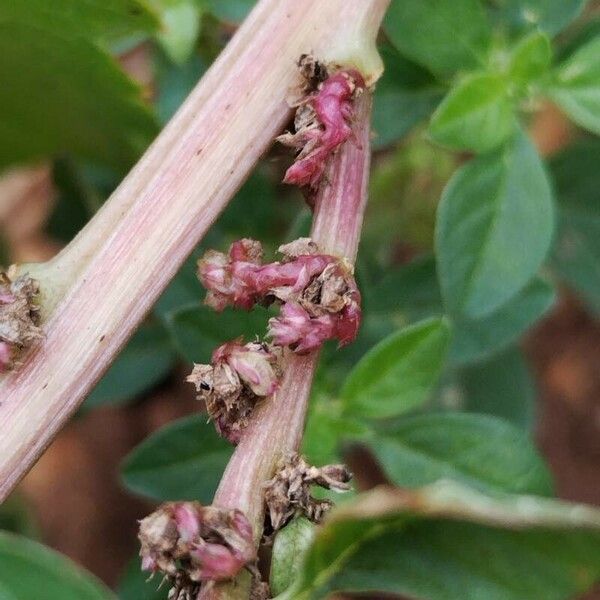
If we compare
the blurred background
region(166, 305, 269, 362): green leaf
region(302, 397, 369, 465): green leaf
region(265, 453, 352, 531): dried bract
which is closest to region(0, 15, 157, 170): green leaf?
the blurred background

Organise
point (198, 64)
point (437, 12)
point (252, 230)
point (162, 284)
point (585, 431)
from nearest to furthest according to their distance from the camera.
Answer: point (162, 284) → point (437, 12) → point (198, 64) → point (252, 230) → point (585, 431)

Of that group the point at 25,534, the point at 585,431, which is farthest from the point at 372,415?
the point at 585,431

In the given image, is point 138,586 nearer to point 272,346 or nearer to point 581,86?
point 272,346

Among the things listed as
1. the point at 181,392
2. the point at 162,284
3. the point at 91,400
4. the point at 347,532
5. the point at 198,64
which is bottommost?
the point at 347,532

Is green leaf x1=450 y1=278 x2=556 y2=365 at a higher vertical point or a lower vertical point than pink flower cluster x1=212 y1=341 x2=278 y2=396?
higher

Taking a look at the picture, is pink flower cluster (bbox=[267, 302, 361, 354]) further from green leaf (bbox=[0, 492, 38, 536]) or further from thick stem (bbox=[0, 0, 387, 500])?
green leaf (bbox=[0, 492, 38, 536])

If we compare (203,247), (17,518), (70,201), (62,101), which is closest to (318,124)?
(62,101)

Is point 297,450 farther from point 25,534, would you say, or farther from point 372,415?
point 25,534
